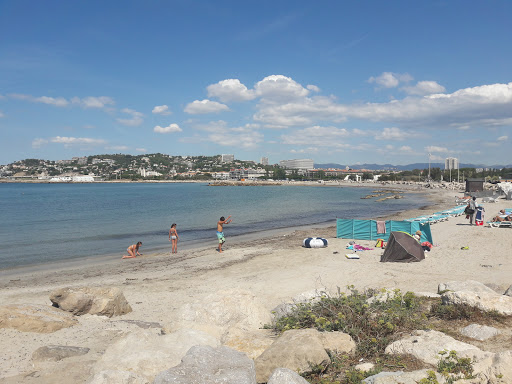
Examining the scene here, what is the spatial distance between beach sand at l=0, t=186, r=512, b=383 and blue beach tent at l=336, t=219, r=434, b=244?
79 centimetres

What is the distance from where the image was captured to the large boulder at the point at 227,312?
637 cm

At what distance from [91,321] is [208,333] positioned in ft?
12.3

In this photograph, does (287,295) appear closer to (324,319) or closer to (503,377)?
(324,319)

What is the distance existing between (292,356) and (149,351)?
1.93 meters

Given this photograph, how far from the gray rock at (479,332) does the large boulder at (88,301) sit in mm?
7322

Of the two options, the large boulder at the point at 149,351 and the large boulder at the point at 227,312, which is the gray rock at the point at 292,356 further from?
the large boulder at the point at 227,312

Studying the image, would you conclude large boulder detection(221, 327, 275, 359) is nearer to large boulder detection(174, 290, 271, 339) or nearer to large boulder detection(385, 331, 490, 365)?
large boulder detection(174, 290, 271, 339)

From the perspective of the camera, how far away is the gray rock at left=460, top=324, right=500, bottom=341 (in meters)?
5.19

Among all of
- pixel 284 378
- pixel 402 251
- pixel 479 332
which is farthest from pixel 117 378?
pixel 402 251

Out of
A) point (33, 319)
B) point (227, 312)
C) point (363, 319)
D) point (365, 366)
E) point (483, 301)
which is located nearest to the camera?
point (365, 366)

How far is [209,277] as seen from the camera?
42.8 feet

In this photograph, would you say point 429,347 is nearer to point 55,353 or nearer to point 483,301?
point 483,301

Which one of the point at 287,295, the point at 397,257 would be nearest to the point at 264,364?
the point at 287,295

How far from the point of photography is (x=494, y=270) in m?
11.9
